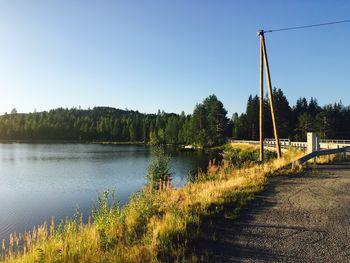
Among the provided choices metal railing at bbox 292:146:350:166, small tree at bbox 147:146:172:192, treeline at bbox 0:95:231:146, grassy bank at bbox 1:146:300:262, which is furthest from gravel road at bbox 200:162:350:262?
treeline at bbox 0:95:231:146

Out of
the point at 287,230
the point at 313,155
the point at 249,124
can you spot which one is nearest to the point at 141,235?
the point at 287,230

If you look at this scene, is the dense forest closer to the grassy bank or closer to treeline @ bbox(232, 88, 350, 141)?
treeline @ bbox(232, 88, 350, 141)

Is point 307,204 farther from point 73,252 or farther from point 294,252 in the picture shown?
point 73,252

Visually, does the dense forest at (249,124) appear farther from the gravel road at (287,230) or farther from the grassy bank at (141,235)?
the grassy bank at (141,235)

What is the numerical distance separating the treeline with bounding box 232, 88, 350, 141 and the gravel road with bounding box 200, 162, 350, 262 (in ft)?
229

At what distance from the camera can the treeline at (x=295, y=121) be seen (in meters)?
81.6

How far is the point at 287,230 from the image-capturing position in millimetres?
7035

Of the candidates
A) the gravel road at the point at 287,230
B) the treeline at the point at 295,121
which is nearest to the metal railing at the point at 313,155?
the gravel road at the point at 287,230

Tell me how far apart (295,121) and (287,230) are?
95.1m

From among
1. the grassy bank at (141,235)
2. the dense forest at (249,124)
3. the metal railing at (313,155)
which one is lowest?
the grassy bank at (141,235)

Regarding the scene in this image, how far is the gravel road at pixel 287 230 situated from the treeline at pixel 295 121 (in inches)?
2751

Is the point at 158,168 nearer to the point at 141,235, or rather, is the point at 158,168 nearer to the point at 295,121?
the point at 141,235

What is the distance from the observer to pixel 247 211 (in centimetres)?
861

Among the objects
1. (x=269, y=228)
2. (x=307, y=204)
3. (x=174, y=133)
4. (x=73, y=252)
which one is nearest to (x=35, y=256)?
(x=73, y=252)
